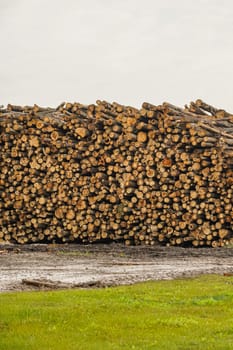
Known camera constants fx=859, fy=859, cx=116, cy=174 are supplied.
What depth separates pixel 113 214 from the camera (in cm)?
3008

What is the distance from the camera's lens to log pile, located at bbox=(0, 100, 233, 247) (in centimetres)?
2789

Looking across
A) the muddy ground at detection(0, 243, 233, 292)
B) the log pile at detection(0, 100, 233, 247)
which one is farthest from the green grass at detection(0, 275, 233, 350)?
the log pile at detection(0, 100, 233, 247)

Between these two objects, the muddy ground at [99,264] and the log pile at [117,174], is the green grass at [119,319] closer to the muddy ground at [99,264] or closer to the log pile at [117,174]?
the muddy ground at [99,264]

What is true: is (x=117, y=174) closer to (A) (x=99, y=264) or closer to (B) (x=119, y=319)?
(A) (x=99, y=264)

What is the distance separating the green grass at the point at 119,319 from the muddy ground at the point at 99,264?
1.92 m

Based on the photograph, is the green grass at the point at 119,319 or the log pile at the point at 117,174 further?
the log pile at the point at 117,174

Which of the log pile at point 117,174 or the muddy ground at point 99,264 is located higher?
the log pile at point 117,174

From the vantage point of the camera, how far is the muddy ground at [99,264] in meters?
17.5

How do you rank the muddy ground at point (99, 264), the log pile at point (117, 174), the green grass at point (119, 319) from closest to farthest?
the green grass at point (119, 319) → the muddy ground at point (99, 264) → the log pile at point (117, 174)

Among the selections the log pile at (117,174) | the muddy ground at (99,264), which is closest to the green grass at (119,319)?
the muddy ground at (99,264)

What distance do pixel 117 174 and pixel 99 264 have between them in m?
8.09

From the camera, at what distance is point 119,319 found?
1230 cm

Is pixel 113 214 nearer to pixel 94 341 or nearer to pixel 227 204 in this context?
pixel 227 204

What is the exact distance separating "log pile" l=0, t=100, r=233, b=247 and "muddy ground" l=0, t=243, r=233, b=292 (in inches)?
44.2
